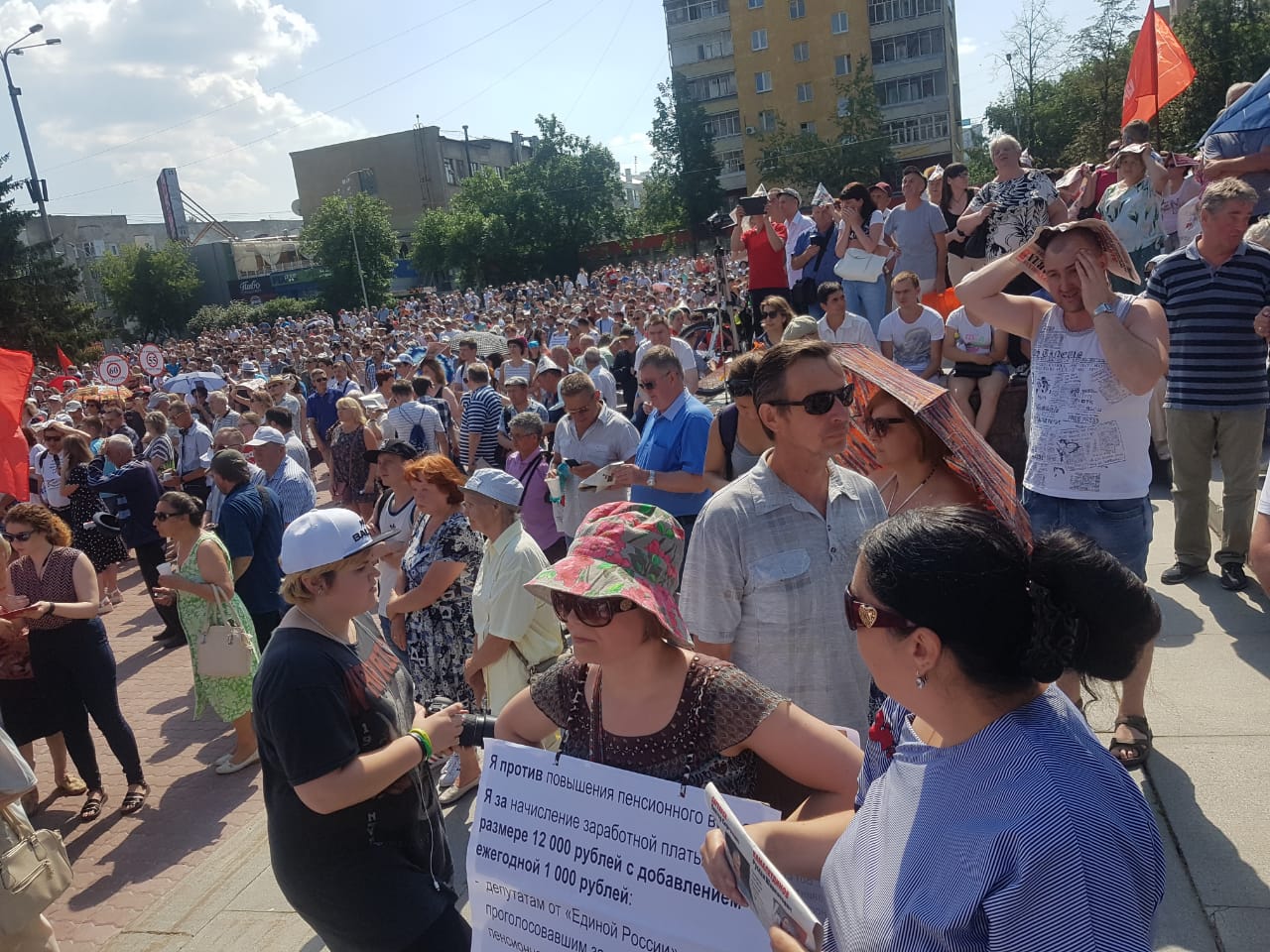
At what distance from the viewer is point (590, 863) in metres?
2.09

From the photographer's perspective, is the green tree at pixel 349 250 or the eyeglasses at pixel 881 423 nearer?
the eyeglasses at pixel 881 423

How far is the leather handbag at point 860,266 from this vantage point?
372 inches

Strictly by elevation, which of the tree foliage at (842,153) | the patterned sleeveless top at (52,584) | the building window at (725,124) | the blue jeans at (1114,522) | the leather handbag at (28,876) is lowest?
the leather handbag at (28,876)

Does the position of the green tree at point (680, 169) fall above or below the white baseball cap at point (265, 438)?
above

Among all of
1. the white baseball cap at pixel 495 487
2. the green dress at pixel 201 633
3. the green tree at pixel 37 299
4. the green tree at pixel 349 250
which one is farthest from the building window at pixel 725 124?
the white baseball cap at pixel 495 487

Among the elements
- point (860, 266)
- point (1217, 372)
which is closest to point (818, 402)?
point (1217, 372)

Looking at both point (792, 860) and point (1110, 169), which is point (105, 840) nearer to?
point (792, 860)

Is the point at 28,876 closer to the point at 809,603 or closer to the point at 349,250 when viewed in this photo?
the point at 809,603

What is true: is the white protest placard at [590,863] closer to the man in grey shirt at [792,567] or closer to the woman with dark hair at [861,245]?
the man in grey shirt at [792,567]

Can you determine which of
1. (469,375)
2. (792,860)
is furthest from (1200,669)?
(469,375)

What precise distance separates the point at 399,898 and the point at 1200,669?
373 centimetres

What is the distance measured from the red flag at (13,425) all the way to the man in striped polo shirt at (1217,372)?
697 centimetres

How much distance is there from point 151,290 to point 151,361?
181 feet

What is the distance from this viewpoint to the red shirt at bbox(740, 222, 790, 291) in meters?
11.2
